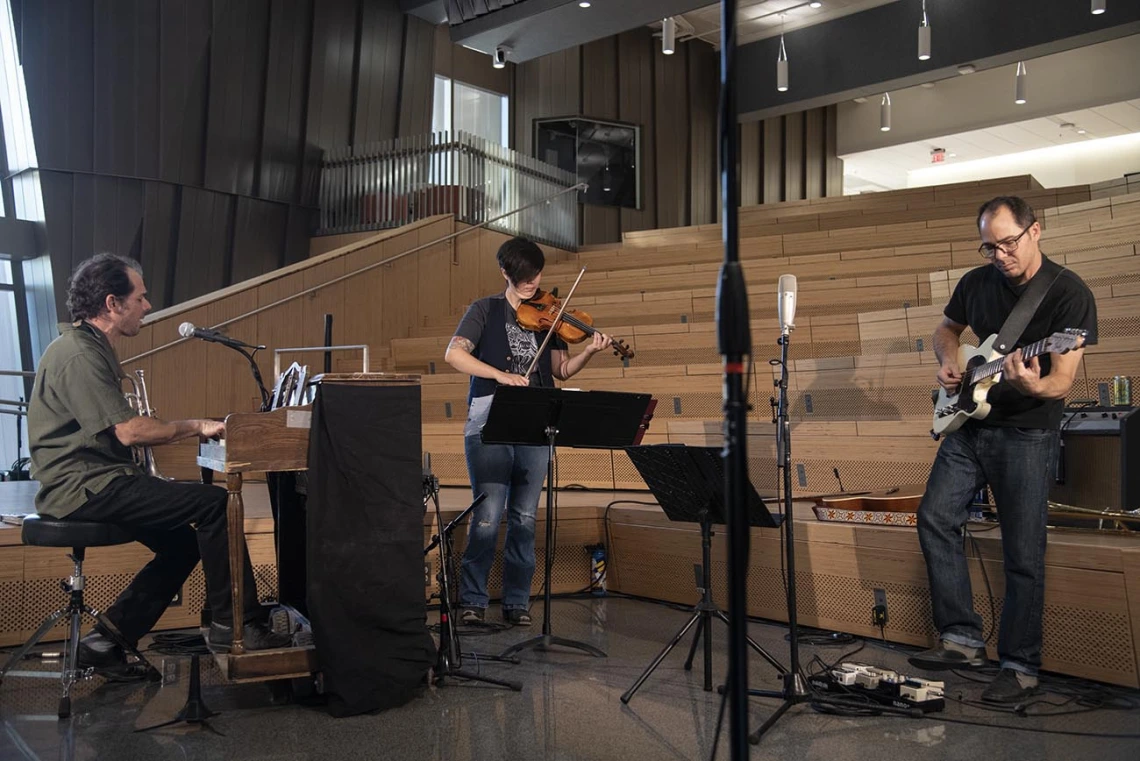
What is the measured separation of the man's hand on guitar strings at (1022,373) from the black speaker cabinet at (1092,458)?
0.63 metres

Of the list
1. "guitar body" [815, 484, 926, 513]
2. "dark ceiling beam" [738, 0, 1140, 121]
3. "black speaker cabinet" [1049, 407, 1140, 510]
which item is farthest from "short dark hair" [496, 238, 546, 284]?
"dark ceiling beam" [738, 0, 1140, 121]

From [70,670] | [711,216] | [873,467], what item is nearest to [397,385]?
[70,670]

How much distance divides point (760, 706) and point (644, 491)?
2.24 m

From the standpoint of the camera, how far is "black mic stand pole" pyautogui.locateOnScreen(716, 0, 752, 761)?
1368 mm

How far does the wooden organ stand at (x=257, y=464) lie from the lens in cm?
270

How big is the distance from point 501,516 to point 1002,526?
1716mm

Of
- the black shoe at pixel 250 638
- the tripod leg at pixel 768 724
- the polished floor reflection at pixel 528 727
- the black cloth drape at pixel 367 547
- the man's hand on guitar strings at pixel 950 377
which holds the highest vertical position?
the man's hand on guitar strings at pixel 950 377

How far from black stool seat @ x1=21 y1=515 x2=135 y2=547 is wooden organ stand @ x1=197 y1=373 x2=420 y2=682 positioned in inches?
16.7

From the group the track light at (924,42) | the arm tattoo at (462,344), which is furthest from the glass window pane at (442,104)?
the arm tattoo at (462,344)

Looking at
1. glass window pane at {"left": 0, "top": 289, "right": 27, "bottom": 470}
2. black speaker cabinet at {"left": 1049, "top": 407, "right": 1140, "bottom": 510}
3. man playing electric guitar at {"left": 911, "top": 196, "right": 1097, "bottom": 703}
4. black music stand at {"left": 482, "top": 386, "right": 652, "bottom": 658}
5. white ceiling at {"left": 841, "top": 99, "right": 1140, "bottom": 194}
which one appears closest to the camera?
man playing electric guitar at {"left": 911, "top": 196, "right": 1097, "bottom": 703}

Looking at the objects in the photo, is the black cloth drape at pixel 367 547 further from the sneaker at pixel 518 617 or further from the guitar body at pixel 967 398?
the guitar body at pixel 967 398

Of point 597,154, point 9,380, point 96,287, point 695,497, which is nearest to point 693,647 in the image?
point 695,497

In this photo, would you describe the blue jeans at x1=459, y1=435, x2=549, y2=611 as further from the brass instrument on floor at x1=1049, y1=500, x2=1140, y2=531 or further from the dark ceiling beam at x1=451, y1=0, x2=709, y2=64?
the dark ceiling beam at x1=451, y1=0, x2=709, y2=64

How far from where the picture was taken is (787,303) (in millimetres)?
2941
